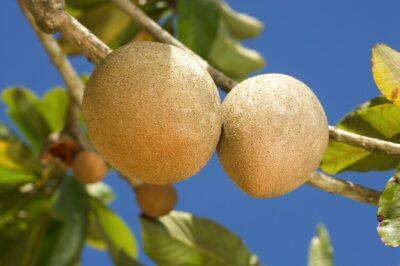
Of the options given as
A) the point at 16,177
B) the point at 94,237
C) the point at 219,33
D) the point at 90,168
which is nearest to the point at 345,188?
the point at 90,168

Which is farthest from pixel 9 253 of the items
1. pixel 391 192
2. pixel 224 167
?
pixel 391 192

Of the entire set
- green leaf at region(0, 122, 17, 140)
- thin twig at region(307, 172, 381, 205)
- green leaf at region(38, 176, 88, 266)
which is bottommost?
green leaf at region(38, 176, 88, 266)

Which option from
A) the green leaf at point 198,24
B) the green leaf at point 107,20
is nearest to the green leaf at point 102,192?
the green leaf at point 107,20

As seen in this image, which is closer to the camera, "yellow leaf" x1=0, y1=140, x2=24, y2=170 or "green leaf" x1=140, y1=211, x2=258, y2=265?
"green leaf" x1=140, y1=211, x2=258, y2=265

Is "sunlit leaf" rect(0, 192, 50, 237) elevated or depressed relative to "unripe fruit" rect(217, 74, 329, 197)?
depressed

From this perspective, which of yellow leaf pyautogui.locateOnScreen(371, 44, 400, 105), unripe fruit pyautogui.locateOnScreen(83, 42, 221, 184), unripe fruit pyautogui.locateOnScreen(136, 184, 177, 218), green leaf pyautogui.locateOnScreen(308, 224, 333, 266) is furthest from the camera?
unripe fruit pyautogui.locateOnScreen(136, 184, 177, 218)

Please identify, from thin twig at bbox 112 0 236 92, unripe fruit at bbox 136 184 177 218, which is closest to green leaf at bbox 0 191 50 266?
unripe fruit at bbox 136 184 177 218

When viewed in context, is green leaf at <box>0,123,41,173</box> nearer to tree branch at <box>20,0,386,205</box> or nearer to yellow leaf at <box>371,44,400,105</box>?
tree branch at <box>20,0,386,205</box>
